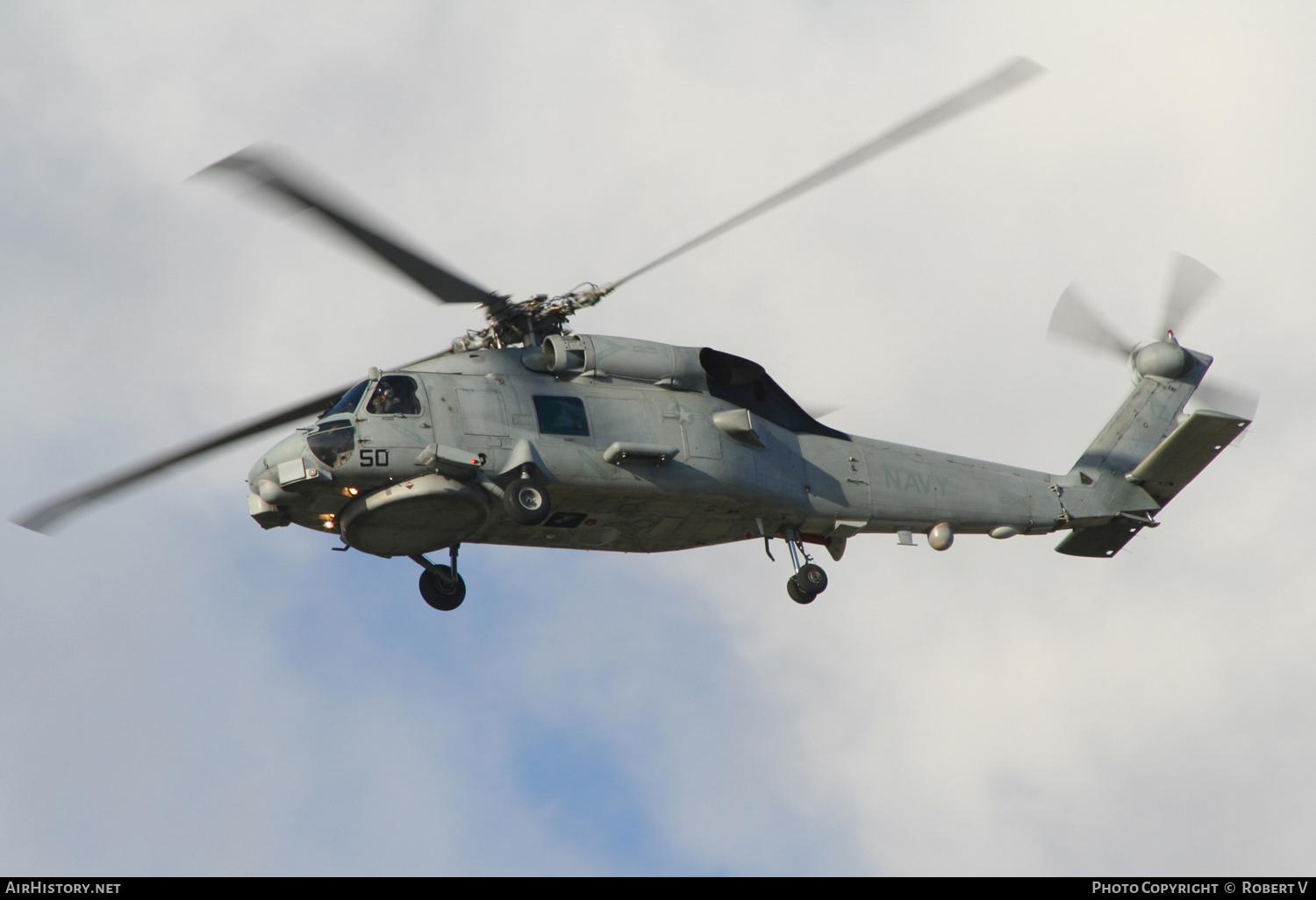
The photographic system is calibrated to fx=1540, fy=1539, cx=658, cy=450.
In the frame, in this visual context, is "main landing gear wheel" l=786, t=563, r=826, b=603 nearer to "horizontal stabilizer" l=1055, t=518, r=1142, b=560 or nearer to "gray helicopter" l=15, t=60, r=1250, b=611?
"gray helicopter" l=15, t=60, r=1250, b=611

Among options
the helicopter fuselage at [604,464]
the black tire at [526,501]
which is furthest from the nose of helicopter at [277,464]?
the black tire at [526,501]

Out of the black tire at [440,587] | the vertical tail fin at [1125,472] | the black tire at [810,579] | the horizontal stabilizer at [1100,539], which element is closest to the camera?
the black tire at [440,587]

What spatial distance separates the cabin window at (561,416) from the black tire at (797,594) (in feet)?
15.3

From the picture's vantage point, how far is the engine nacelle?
28391 millimetres

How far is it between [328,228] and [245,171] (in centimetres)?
151

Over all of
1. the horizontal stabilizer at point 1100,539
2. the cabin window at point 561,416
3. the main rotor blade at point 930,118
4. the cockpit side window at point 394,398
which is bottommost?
the horizontal stabilizer at point 1100,539

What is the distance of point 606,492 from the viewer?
72.3 feet

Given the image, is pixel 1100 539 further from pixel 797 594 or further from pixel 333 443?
pixel 333 443

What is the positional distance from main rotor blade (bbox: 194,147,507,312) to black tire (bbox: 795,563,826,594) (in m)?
6.39

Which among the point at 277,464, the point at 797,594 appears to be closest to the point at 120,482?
the point at 277,464

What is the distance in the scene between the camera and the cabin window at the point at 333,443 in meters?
20.7

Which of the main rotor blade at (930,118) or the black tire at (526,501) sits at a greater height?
the main rotor blade at (930,118)

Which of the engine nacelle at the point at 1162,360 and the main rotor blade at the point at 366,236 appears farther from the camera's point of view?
the engine nacelle at the point at 1162,360

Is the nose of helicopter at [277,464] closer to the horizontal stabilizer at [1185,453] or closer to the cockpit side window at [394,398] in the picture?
the cockpit side window at [394,398]
